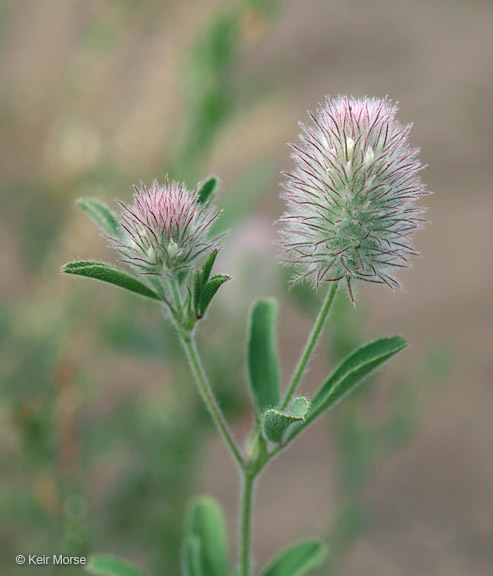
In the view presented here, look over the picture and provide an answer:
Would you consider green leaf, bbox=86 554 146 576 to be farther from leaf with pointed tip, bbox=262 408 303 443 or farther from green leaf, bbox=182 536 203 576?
leaf with pointed tip, bbox=262 408 303 443

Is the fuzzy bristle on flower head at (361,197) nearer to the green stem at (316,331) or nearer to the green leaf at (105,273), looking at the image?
the green stem at (316,331)

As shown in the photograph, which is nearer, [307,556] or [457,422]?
[307,556]

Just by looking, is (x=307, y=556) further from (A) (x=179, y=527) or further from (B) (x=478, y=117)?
(B) (x=478, y=117)

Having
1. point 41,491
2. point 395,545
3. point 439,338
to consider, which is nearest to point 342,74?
point 439,338

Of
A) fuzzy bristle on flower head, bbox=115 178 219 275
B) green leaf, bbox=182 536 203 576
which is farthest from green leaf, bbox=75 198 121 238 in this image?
green leaf, bbox=182 536 203 576

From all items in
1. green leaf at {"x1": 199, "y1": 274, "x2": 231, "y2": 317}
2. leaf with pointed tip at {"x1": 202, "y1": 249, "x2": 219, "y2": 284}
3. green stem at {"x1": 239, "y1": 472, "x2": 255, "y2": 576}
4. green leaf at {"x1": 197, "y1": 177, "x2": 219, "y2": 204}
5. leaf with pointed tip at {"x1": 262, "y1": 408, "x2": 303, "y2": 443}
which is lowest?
green stem at {"x1": 239, "y1": 472, "x2": 255, "y2": 576}

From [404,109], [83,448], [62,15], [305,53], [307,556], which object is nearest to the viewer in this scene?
[307,556]

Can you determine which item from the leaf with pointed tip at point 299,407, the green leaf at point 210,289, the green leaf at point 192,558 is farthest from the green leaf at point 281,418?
the green leaf at point 192,558
